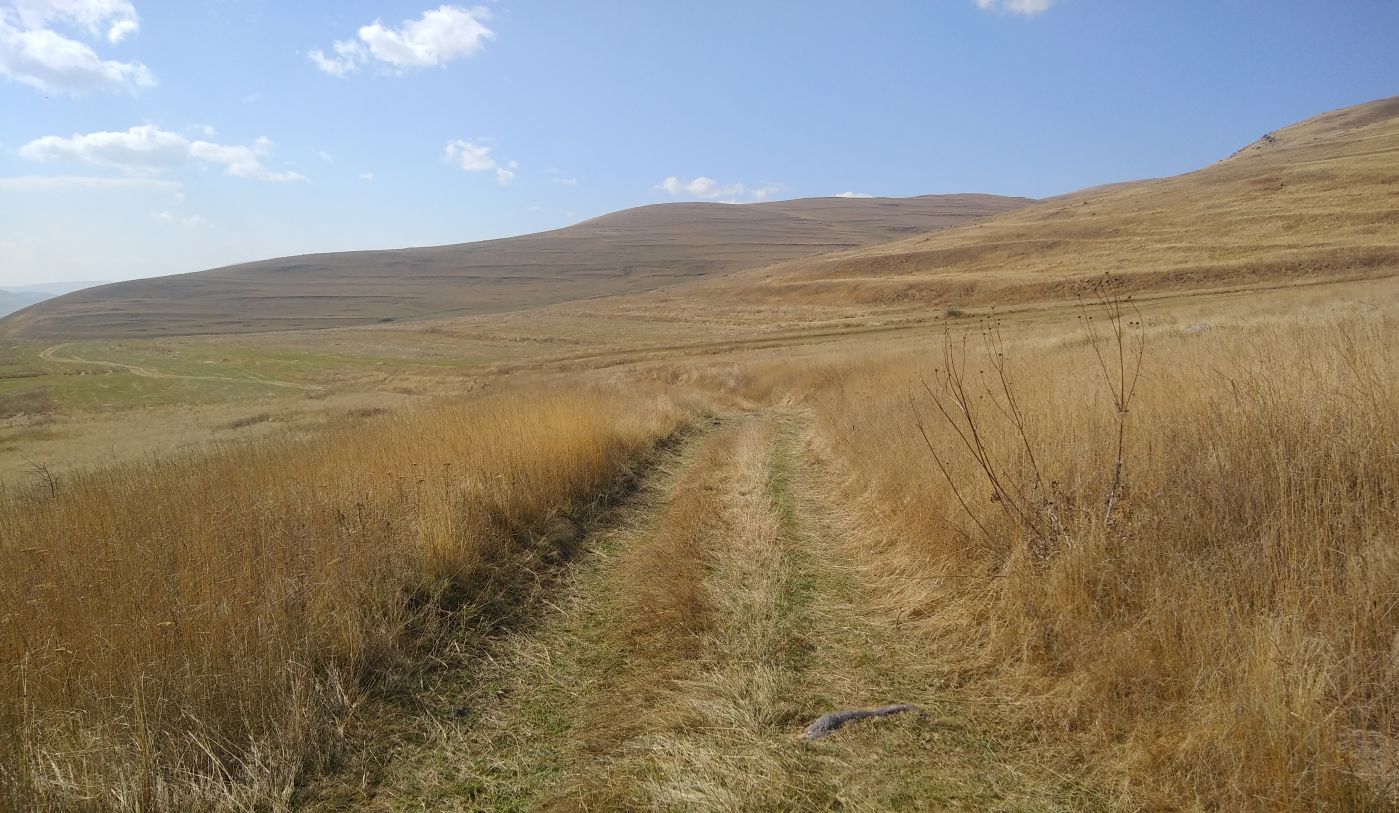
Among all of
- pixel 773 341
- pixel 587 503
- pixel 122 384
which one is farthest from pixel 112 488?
pixel 122 384

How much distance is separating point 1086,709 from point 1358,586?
1151 mm

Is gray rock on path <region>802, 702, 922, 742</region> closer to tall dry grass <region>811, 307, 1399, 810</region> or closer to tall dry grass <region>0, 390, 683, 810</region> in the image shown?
tall dry grass <region>811, 307, 1399, 810</region>

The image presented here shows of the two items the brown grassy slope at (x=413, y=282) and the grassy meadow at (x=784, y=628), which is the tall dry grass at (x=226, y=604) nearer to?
the grassy meadow at (x=784, y=628)

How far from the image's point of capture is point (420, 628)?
4.57 meters

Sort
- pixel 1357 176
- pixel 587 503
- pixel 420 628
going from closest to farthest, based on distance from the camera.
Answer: pixel 420 628 → pixel 587 503 → pixel 1357 176

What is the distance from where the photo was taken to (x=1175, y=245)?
54656 millimetres

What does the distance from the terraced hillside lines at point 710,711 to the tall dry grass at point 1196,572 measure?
1.29ft

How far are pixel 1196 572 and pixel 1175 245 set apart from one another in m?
63.3

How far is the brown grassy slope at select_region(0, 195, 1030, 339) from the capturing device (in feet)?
414

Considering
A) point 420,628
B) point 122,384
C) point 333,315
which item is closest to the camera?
point 420,628

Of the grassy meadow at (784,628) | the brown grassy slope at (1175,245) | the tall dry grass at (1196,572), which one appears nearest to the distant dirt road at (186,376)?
the grassy meadow at (784,628)

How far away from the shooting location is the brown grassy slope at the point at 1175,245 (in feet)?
145

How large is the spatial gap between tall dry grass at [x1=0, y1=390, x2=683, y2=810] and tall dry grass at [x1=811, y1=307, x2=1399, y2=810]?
3.23 meters

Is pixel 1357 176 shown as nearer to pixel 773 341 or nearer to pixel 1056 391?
pixel 773 341
